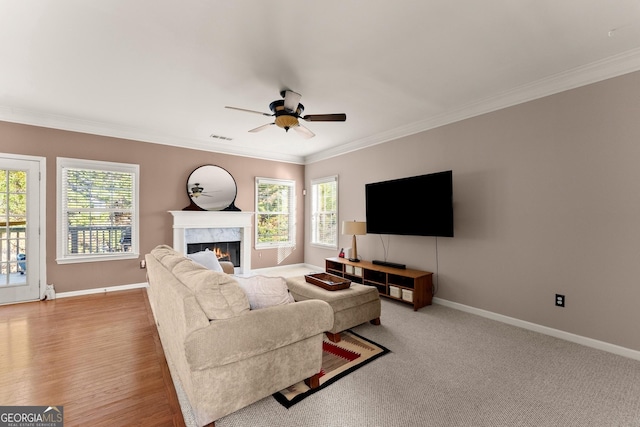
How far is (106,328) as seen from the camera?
3156 millimetres

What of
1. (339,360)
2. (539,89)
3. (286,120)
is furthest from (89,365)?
(539,89)

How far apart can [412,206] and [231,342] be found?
10.6 feet

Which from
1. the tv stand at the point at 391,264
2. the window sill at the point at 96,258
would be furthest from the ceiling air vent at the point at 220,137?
the tv stand at the point at 391,264

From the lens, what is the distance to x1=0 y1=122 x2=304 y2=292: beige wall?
13.7 feet

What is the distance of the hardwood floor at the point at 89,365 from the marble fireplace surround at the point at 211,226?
1.58 meters

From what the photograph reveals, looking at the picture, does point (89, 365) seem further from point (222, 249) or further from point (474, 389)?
point (222, 249)

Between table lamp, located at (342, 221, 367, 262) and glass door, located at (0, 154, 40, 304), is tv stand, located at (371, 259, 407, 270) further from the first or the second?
glass door, located at (0, 154, 40, 304)

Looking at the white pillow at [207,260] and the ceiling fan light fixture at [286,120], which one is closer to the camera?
the ceiling fan light fixture at [286,120]

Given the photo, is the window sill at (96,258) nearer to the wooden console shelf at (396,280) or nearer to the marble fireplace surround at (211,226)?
the marble fireplace surround at (211,226)

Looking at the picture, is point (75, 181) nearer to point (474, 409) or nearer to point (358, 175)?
point (358, 175)

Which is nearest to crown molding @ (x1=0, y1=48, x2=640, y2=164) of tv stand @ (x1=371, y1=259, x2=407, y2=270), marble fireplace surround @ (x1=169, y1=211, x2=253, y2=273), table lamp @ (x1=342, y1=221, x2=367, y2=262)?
marble fireplace surround @ (x1=169, y1=211, x2=253, y2=273)

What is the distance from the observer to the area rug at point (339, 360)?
1.99 meters

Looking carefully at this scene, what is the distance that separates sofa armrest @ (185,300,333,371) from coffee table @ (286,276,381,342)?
0.77 m

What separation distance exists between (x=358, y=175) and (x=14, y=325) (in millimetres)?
5200
